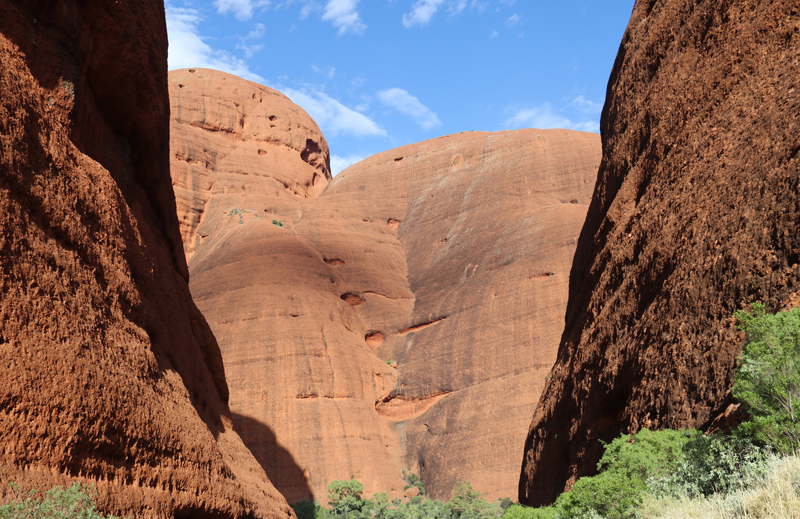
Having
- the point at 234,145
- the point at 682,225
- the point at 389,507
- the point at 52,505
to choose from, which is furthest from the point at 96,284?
the point at 234,145

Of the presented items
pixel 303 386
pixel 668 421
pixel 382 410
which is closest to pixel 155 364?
pixel 668 421

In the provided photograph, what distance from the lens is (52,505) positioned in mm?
7473

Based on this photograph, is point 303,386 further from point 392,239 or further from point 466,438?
Result: point 392,239

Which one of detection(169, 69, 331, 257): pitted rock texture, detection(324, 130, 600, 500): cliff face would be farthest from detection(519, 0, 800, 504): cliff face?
detection(169, 69, 331, 257): pitted rock texture

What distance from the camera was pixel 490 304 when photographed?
4438 cm

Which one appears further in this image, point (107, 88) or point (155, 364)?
point (107, 88)

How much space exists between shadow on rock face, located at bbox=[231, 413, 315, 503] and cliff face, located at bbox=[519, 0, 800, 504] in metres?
20.1

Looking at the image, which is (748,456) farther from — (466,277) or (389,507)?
(466,277)

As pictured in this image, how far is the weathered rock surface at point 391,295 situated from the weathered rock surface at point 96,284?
2191cm

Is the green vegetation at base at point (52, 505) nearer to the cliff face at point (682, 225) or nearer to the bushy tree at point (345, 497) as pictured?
the cliff face at point (682, 225)

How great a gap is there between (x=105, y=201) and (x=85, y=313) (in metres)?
2.63

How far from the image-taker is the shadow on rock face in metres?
34.8

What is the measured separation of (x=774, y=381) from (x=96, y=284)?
10.3m

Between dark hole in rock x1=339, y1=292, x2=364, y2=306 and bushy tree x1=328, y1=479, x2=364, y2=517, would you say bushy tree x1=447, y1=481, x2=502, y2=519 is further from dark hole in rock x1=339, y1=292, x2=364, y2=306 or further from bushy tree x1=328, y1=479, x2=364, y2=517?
dark hole in rock x1=339, y1=292, x2=364, y2=306
